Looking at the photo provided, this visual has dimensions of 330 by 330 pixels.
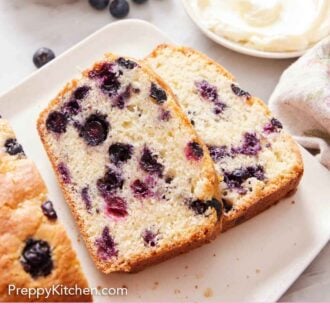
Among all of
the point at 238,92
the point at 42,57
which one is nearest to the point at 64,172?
the point at 238,92

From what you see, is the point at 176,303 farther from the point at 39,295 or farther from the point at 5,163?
the point at 5,163

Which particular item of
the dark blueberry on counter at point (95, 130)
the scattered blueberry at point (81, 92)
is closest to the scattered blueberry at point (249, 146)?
the dark blueberry on counter at point (95, 130)

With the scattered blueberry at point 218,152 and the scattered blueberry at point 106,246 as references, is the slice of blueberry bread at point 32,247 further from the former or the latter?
the scattered blueberry at point 218,152

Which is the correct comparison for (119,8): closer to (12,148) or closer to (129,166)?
(129,166)

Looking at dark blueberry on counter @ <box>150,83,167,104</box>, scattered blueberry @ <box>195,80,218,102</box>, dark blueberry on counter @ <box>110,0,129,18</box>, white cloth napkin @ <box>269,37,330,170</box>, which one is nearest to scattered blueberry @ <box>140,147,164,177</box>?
dark blueberry on counter @ <box>150,83,167,104</box>

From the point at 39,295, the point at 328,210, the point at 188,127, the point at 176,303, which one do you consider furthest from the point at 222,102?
the point at 39,295

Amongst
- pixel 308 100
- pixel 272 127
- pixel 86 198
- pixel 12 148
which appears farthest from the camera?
pixel 308 100

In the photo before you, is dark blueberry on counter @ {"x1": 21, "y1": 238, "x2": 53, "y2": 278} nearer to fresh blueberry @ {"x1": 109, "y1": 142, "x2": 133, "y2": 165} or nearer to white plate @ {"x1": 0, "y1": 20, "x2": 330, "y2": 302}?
white plate @ {"x1": 0, "y1": 20, "x2": 330, "y2": 302}
